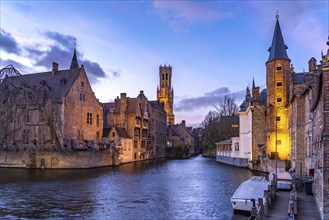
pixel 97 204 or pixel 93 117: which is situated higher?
pixel 93 117

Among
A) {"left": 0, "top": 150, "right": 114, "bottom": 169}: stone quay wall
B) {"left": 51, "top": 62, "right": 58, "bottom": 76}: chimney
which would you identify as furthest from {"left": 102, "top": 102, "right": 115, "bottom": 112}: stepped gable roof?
{"left": 0, "top": 150, "right": 114, "bottom": 169}: stone quay wall

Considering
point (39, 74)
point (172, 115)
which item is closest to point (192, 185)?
point (39, 74)

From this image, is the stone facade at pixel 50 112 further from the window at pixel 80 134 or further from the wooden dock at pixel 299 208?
the wooden dock at pixel 299 208

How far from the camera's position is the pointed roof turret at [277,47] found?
157 ft

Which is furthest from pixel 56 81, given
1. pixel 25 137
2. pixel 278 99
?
pixel 278 99

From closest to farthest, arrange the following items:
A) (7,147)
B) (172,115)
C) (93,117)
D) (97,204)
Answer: (97,204) → (7,147) → (93,117) → (172,115)

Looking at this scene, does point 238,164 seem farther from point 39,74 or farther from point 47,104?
point 39,74

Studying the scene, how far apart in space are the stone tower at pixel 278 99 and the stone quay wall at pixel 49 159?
25.5m

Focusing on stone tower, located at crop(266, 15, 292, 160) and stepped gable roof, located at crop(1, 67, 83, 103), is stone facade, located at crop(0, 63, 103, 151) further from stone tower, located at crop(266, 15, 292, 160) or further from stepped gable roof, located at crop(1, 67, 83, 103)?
stone tower, located at crop(266, 15, 292, 160)

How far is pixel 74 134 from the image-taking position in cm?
5469

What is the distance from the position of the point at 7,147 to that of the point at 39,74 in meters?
16.0

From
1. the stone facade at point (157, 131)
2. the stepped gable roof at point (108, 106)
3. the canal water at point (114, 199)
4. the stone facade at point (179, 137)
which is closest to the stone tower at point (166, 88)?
the stone facade at point (179, 137)

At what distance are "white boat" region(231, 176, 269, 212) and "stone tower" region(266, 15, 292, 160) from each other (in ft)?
79.6

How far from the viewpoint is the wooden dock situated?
1672cm
